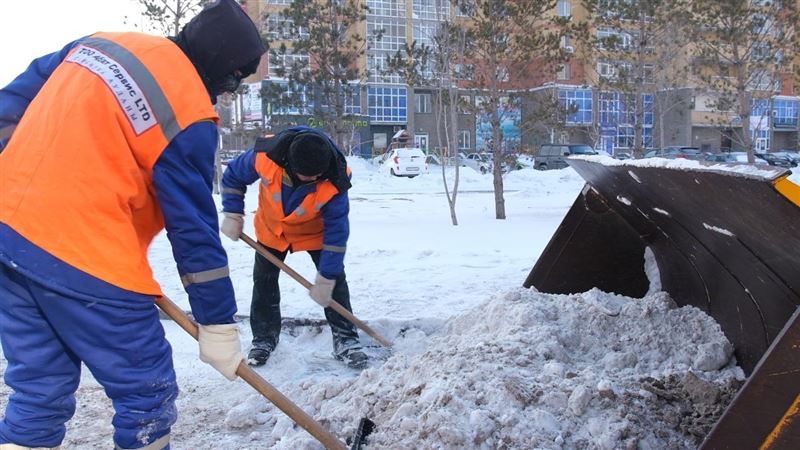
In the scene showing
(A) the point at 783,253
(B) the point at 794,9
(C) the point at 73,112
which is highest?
(B) the point at 794,9

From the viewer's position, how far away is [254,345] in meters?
3.76

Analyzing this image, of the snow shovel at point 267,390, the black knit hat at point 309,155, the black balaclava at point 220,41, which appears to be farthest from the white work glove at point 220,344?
the black knit hat at point 309,155

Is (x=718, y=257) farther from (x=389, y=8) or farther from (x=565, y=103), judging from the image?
(x=389, y=8)

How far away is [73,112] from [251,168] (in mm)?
2112

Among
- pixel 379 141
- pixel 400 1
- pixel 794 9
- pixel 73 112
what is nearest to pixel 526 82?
pixel 794 9

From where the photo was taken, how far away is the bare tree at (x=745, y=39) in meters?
13.4

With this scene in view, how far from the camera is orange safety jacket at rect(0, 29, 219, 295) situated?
1624 mm

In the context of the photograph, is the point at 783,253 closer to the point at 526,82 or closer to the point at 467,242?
the point at 467,242

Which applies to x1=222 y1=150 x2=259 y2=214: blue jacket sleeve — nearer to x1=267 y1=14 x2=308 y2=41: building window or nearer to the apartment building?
the apartment building

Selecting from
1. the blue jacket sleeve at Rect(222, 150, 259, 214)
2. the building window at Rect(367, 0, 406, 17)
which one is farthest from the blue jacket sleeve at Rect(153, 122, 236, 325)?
the building window at Rect(367, 0, 406, 17)

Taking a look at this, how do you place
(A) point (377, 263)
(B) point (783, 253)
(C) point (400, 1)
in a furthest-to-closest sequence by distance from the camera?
1. (C) point (400, 1)
2. (A) point (377, 263)
3. (B) point (783, 253)

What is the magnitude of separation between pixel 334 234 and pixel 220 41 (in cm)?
172

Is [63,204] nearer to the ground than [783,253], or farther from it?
farther from it

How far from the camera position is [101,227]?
5.39 feet
